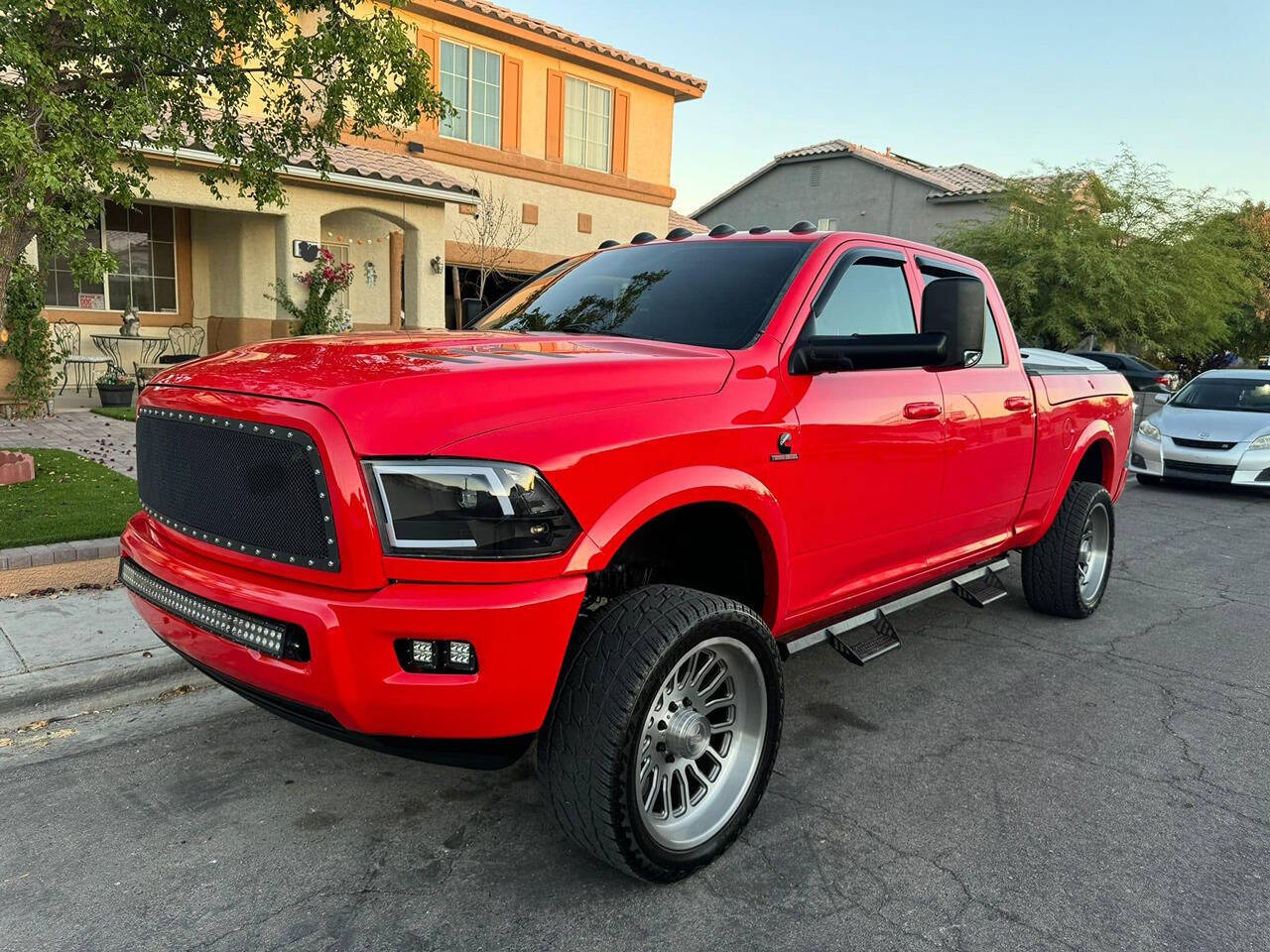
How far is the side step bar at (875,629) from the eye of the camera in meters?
3.64

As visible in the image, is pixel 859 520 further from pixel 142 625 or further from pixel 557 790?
pixel 142 625

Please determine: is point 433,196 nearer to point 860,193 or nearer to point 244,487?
point 244,487

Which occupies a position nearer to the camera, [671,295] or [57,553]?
[671,295]

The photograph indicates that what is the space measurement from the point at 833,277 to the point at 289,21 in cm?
528

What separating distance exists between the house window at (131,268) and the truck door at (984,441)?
41.0 ft

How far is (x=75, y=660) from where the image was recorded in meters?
4.28

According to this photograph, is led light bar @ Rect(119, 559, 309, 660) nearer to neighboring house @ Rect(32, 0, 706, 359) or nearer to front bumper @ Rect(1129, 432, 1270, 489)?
neighboring house @ Rect(32, 0, 706, 359)

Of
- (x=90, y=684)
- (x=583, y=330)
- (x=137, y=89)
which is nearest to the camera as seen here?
(x=583, y=330)

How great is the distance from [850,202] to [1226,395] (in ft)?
71.7

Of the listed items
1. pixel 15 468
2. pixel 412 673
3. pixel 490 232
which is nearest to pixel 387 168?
pixel 490 232

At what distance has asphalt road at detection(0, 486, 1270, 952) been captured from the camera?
2619mm

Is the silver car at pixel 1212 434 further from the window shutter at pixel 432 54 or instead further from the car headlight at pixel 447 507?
the window shutter at pixel 432 54

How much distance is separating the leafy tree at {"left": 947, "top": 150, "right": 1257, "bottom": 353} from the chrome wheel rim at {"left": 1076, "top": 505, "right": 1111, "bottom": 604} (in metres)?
17.8

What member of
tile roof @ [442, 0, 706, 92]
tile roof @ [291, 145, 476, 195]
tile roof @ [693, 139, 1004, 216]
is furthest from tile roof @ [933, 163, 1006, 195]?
tile roof @ [291, 145, 476, 195]
